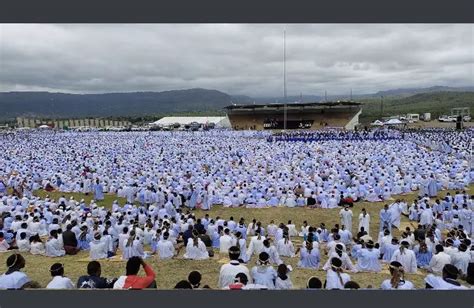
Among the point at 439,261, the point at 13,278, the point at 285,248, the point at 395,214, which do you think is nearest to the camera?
the point at 13,278

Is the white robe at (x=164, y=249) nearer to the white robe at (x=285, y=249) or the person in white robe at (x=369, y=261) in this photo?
the white robe at (x=285, y=249)

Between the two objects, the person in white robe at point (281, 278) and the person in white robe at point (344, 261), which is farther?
the person in white robe at point (344, 261)

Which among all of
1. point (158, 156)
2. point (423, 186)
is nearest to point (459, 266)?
point (423, 186)

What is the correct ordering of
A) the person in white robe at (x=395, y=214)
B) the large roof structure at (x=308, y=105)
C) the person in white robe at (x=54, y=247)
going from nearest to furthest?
the person in white robe at (x=54, y=247)
the person in white robe at (x=395, y=214)
the large roof structure at (x=308, y=105)

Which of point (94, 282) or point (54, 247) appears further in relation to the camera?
point (54, 247)

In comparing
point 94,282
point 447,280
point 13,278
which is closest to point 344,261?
point 447,280

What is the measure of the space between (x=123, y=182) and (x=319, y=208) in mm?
7392

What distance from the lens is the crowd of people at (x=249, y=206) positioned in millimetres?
5699

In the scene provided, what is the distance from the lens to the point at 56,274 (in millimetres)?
5207

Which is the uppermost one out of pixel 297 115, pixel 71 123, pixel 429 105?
pixel 429 105

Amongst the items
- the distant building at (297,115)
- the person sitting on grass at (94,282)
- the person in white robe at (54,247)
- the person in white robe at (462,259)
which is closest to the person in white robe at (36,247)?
the person in white robe at (54,247)

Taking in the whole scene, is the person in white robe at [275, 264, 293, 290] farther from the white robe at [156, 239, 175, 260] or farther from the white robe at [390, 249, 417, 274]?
the white robe at [156, 239, 175, 260]

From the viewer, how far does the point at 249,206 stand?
1352 cm

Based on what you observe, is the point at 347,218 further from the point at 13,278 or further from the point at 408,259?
the point at 13,278
